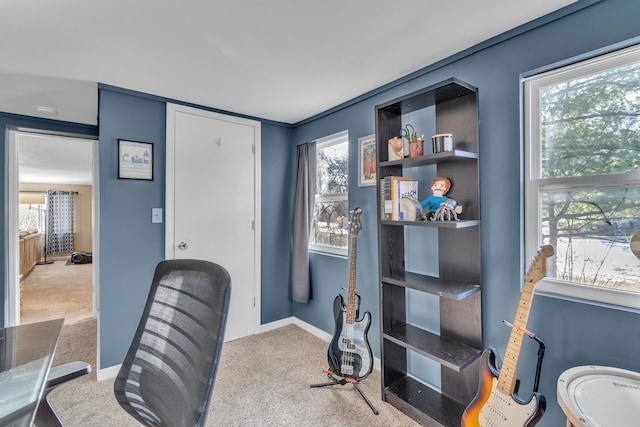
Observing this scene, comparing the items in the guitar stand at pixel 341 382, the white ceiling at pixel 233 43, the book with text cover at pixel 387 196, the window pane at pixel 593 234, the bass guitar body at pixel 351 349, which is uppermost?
the white ceiling at pixel 233 43

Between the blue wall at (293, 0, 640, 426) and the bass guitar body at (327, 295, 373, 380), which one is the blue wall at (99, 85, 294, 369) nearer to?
the bass guitar body at (327, 295, 373, 380)

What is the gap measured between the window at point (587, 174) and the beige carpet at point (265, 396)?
130 centimetres

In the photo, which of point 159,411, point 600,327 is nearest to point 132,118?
point 159,411

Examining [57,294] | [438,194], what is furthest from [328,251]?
[57,294]

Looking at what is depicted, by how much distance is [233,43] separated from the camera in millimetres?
1792

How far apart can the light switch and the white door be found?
7 centimetres

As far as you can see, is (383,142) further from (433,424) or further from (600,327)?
(433,424)

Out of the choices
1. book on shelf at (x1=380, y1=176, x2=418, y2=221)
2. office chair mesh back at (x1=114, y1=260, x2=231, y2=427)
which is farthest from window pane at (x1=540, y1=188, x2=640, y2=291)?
office chair mesh back at (x1=114, y1=260, x2=231, y2=427)

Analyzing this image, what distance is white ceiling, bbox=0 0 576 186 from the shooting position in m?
1.48

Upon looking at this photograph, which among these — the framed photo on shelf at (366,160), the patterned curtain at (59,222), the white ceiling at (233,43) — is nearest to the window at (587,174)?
the white ceiling at (233,43)

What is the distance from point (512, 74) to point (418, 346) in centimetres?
167

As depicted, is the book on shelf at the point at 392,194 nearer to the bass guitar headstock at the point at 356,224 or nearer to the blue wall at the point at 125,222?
the bass guitar headstock at the point at 356,224

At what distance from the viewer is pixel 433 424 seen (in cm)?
175

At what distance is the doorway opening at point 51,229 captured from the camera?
300cm
